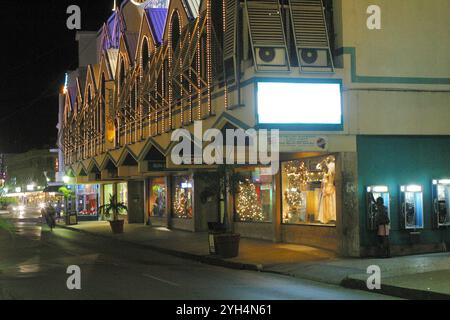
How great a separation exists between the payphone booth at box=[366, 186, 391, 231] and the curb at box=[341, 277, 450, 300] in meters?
4.50

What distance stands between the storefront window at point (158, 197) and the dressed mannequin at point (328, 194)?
15255mm

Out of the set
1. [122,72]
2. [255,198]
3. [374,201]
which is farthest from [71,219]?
[374,201]

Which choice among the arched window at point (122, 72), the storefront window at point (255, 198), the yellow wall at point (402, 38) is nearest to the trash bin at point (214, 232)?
the storefront window at point (255, 198)

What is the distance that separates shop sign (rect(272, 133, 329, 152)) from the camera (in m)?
18.0

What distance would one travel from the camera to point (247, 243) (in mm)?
22312

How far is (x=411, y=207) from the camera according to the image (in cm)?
1833

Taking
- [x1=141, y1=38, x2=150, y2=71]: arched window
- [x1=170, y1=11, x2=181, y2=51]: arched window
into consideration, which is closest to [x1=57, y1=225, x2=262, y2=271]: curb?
[x1=170, y1=11, x2=181, y2=51]: arched window

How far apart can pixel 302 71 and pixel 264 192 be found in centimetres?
666

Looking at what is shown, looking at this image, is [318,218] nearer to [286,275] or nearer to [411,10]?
[286,275]

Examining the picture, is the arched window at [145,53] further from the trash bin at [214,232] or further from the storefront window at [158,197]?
the trash bin at [214,232]

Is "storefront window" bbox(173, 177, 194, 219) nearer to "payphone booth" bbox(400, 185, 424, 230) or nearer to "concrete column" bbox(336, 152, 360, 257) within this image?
"concrete column" bbox(336, 152, 360, 257)

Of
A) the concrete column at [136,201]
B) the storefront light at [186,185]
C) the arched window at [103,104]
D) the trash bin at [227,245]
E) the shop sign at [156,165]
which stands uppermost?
the arched window at [103,104]

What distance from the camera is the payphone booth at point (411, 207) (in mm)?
18156

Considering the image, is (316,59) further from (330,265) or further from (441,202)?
(330,265)
